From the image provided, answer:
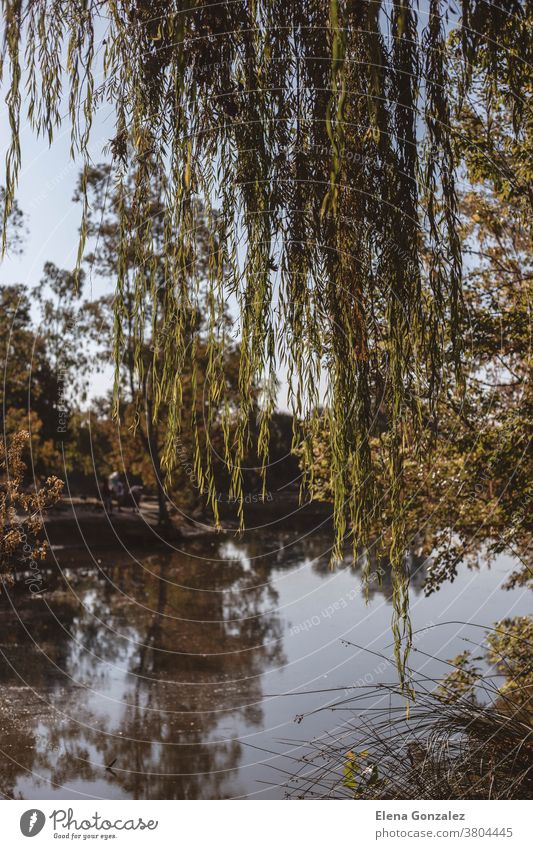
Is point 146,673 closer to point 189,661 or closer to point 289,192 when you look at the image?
point 189,661

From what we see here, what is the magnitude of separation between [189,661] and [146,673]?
23.9 inches

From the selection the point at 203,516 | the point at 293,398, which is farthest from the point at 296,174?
the point at 203,516

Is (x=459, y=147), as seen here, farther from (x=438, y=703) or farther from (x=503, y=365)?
(x=438, y=703)

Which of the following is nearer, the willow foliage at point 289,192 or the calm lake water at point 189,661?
the willow foliage at point 289,192

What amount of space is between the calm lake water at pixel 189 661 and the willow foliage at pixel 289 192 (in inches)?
55.3

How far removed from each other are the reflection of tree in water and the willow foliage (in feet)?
11.2

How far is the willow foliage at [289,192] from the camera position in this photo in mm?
2348

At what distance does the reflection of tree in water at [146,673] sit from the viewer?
17.5 ft

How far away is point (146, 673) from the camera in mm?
7816

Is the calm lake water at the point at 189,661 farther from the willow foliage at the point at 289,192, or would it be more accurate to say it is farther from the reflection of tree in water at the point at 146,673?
the willow foliage at the point at 289,192

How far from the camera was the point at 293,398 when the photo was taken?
2.52m

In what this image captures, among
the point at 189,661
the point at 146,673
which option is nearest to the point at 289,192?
the point at 146,673

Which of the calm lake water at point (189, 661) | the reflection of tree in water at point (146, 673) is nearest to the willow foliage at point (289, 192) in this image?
the calm lake water at point (189, 661)

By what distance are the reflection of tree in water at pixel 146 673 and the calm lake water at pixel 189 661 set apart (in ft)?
0.06
